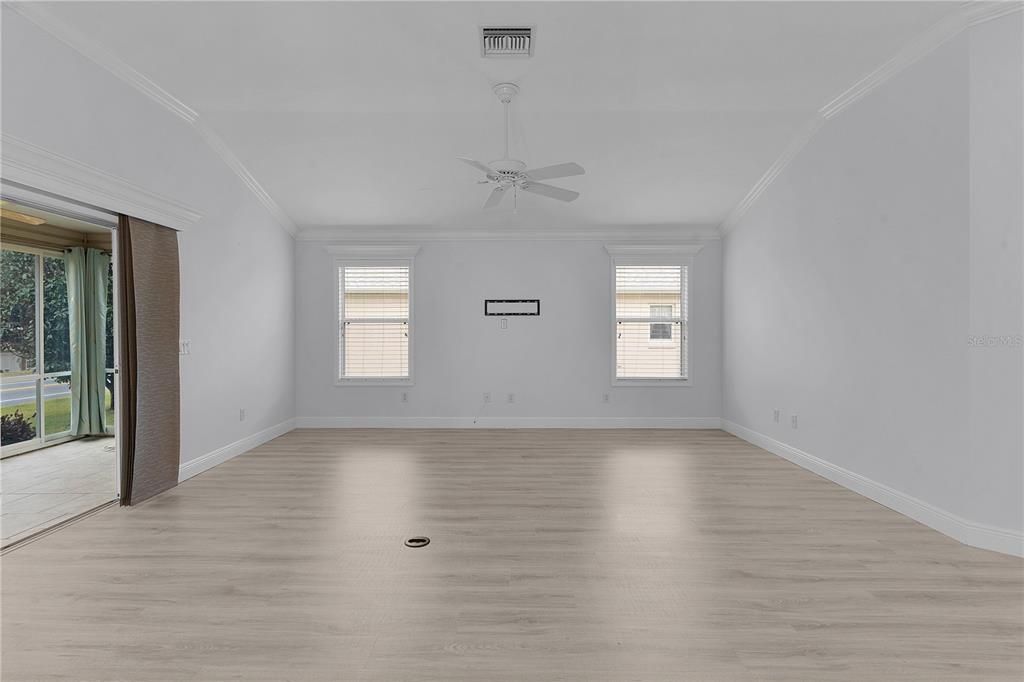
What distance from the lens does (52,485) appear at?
4.12 meters

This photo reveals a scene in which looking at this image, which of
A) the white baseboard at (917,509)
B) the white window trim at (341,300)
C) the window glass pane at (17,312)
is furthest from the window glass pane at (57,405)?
the white baseboard at (917,509)

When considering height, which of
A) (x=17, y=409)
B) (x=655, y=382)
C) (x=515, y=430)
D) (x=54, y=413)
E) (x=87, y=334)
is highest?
(x=87, y=334)

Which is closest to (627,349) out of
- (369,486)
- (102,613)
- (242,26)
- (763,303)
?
(763,303)

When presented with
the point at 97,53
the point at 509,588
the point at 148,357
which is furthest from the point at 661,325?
the point at 97,53

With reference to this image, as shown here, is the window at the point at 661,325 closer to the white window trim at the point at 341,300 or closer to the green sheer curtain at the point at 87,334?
the white window trim at the point at 341,300

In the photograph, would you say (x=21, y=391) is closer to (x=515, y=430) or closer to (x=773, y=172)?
(x=515, y=430)

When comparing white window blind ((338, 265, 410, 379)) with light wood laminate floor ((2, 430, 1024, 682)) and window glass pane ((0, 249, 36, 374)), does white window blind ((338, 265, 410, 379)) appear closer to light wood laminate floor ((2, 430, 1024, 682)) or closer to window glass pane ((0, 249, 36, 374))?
light wood laminate floor ((2, 430, 1024, 682))

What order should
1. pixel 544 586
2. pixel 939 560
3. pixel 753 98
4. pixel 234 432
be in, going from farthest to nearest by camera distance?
1. pixel 234 432
2. pixel 753 98
3. pixel 939 560
4. pixel 544 586

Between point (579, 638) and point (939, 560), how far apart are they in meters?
2.18

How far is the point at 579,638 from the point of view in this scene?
2.01 meters

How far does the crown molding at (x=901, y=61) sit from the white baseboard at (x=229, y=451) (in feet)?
20.0

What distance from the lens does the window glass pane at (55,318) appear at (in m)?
5.36

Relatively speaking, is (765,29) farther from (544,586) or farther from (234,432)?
(234,432)

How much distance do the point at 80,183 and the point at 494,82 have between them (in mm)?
2836
